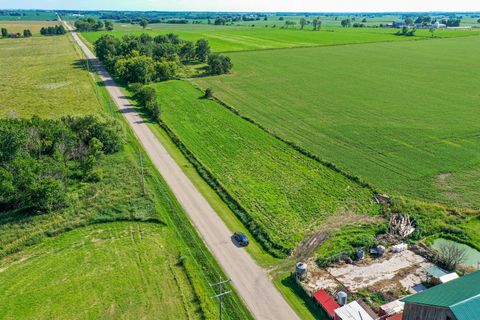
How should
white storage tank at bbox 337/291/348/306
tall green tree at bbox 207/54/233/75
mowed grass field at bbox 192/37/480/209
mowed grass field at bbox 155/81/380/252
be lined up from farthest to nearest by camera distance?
tall green tree at bbox 207/54/233/75
mowed grass field at bbox 192/37/480/209
mowed grass field at bbox 155/81/380/252
white storage tank at bbox 337/291/348/306

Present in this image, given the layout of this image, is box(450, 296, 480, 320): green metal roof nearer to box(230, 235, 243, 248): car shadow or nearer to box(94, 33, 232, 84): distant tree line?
box(230, 235, 243, 248): car shadow

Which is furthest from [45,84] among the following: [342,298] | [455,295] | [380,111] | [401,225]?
[455,295]

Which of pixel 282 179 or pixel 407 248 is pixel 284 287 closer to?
pixel 407 248

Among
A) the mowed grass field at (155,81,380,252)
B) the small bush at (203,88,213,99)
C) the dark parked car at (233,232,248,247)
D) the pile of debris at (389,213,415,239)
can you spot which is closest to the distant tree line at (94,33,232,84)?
the small bush at (203,88,213,99)

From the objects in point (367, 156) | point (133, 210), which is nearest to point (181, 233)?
point (133, 210)

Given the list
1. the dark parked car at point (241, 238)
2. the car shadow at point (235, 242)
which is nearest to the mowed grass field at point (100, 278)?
the car shadow at point (235, 242)

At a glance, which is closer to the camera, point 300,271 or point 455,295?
point 455,295

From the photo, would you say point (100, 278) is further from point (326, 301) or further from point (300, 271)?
point (326, 301)
